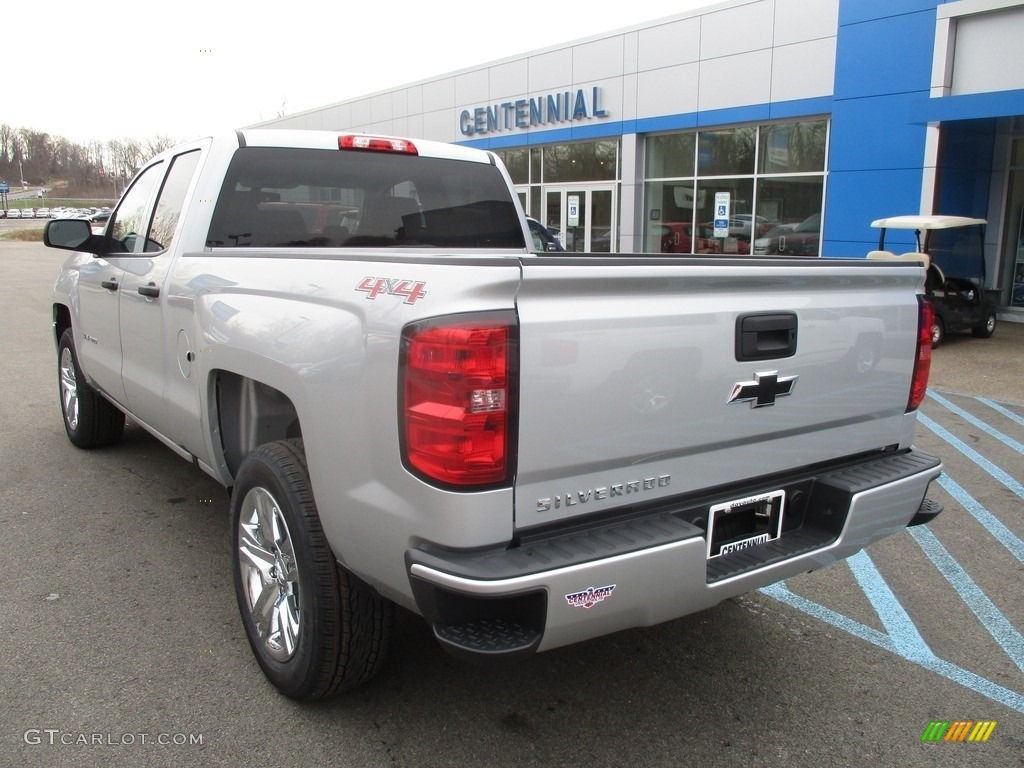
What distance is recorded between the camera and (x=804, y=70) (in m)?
15.3

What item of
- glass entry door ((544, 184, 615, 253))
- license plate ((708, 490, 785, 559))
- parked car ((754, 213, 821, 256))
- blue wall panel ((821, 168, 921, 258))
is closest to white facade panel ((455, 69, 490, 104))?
glass entry door ((544, 184, 615, 253))

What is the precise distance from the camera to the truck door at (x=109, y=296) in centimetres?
452

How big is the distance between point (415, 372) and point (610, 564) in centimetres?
72

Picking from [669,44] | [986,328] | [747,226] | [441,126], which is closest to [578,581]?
[986,328]

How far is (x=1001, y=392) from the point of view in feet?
29.2

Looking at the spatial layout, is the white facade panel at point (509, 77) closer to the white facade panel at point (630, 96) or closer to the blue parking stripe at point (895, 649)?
the white facade panel at point (630, 96)

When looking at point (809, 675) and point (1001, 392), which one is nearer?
point (809, 675)

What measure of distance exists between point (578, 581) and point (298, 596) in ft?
3.63

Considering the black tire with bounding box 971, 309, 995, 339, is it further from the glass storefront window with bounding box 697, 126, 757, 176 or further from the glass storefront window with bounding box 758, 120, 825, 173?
the glass storefront window with bounding box 697, 126, 757, 176

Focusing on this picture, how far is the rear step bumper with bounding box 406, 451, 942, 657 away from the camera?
6.93ft

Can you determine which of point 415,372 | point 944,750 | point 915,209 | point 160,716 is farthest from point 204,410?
point 915,209

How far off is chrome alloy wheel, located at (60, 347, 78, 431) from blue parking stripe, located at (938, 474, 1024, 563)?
5.74 meters

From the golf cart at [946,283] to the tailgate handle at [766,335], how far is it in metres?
9.50

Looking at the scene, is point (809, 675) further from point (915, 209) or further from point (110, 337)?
point (915, 209)
